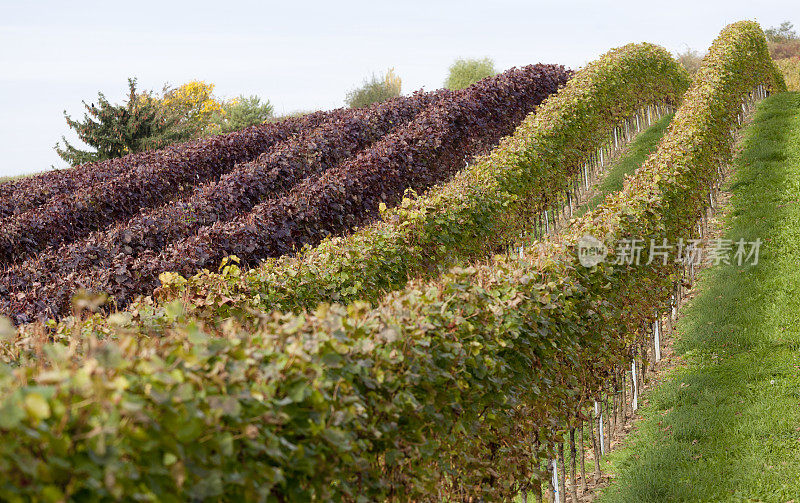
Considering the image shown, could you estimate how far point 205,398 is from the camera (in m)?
2.68

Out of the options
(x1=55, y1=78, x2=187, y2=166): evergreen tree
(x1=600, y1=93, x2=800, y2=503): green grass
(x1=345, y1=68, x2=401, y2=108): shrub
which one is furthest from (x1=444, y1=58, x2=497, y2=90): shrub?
(x1=600, y1=93, x2=800, y2=503): green grass

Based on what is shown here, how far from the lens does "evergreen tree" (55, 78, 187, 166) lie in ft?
100

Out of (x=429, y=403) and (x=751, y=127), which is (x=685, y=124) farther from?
(x=429, y=403)

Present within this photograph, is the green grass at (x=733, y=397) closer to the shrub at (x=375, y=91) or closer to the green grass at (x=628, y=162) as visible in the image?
the green grass at (x=628, y=162)

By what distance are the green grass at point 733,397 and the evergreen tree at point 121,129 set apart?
84.3 feet

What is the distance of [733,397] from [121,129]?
28992 millimetres

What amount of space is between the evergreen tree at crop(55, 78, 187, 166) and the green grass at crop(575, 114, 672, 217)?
2068 centimetres

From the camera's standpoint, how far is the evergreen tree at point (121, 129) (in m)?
30.5

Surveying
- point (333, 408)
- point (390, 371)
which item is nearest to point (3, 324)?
point (333, 408)

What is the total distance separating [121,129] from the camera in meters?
30.5

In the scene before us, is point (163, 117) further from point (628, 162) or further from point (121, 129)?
point (628, 162)

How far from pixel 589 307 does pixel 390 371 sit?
3.19 m

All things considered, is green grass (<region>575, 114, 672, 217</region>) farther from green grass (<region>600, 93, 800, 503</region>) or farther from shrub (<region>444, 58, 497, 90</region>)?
shrub (<region>444, 58, 497, 90</region>)

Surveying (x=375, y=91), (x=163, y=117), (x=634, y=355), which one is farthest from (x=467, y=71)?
(x=634, y=355)
